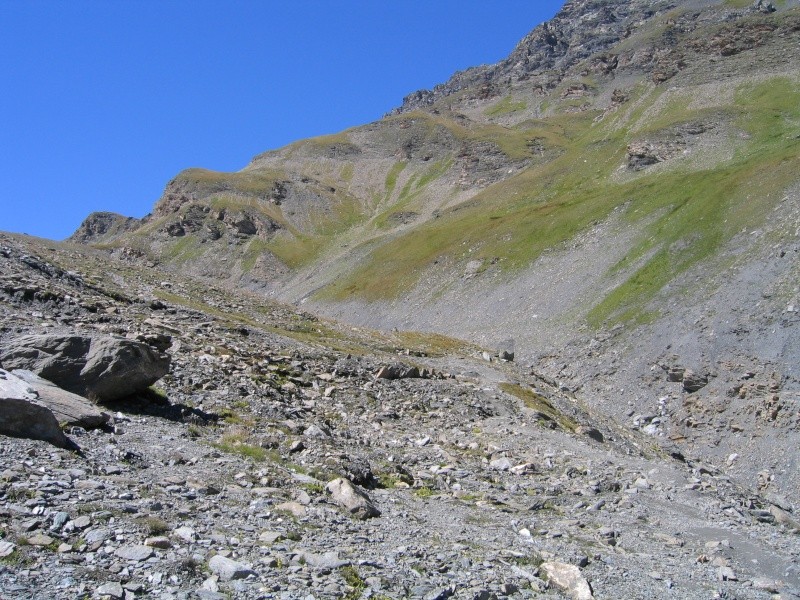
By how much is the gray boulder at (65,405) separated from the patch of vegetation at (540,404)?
1872 cm

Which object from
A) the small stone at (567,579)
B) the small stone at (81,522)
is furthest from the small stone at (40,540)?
the small stone at (567,579)

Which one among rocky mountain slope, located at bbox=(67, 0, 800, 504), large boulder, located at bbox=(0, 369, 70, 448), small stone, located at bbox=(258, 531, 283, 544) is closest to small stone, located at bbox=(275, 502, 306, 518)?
small stone, located at bbox=(258, 531, 283, 544)

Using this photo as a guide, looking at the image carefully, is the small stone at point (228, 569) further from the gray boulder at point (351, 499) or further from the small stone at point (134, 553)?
the gray boulder at point (351, 499)

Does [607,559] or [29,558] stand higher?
[29,558]

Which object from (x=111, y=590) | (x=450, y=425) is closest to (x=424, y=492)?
(x=450, y=425)

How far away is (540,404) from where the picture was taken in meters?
29.5

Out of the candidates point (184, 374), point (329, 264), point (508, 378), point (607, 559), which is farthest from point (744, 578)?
point (329, 264)

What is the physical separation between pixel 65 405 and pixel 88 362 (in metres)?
2.42

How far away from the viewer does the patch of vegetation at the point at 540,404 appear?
27.0m

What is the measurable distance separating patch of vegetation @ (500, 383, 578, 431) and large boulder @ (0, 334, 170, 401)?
17182 mm

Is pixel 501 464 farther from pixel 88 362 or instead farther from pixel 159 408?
pixel 88 362

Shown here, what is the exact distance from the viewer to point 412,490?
14828 mm

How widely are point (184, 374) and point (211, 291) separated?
26.7 meters

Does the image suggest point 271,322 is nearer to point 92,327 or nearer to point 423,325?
point 92,327
